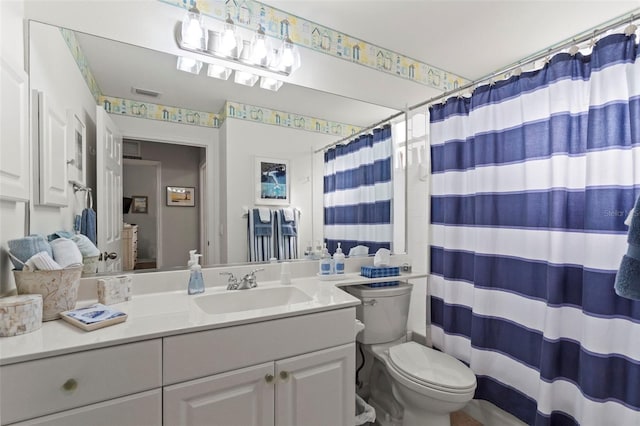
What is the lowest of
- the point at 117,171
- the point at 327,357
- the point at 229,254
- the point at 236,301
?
the point at 327,357

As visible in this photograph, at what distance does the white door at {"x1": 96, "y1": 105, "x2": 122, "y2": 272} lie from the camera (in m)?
1.34

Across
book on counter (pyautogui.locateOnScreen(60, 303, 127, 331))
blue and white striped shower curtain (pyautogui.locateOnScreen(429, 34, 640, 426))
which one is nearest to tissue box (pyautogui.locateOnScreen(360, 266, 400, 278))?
blue and white striped shower curtain (pyautogui.locateOnScreen(429, 34, 640, 426))

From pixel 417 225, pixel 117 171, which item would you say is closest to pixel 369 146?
pixel 417 225

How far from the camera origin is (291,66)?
1.70m

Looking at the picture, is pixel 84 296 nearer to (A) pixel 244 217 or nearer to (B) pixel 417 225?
(A) pixel 244 217

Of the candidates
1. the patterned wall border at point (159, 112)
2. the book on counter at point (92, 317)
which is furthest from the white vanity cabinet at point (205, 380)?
the patterned wall border at point (159, 112)

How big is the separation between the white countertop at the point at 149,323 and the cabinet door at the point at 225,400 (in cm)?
19

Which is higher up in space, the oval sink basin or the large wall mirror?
the large wall mirror

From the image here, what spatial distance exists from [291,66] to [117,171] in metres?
1.10

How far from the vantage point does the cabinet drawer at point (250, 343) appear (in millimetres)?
948

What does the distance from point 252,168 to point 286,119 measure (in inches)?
15.1

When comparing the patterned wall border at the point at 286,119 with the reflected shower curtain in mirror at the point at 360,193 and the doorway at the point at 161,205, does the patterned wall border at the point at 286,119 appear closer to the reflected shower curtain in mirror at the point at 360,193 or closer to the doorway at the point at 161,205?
the reflected shower curtain in mirror at the point at 360,193

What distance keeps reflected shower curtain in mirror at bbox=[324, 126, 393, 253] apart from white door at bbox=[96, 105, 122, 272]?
1.15 m

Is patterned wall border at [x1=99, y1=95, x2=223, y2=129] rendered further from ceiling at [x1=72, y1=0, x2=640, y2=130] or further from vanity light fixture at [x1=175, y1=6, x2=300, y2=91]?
vanity light fixture at [x1=175, y1=6, x2=300, y2=91]
